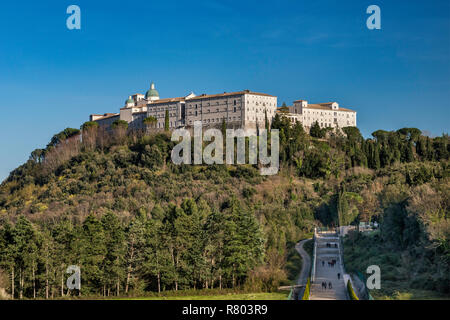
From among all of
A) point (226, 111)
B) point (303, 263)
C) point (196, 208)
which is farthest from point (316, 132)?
point (303, 263)

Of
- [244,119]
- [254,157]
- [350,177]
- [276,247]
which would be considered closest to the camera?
[276,247]

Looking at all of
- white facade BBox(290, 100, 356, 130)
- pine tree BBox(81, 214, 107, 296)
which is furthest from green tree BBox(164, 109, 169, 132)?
pine tree BBox(81, 214, 107, 296)

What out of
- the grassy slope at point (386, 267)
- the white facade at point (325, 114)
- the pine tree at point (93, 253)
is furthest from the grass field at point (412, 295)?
the white facade at point (325, 114)

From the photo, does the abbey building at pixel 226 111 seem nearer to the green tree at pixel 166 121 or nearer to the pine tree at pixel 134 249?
the green tree at pixel 166 121

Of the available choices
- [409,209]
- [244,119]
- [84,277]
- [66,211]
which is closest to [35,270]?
[84,277]

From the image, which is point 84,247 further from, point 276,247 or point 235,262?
point 276,247

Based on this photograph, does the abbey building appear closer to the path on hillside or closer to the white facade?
the white facade
